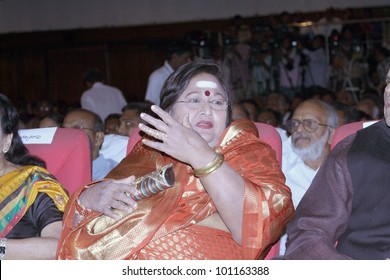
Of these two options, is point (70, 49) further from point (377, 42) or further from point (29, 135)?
point (29, 135)

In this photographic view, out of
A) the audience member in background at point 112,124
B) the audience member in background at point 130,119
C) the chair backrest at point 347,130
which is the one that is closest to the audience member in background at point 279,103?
Result: the audience member in background at point 112,124

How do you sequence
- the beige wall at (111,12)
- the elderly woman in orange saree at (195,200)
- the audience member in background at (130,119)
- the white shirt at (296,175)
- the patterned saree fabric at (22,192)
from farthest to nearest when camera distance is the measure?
the beige wall at (111,12) < the audience member in background at (130,119) < the white shirt at (296,175) < the patterned saree fabric at (22,192) < the elderly woman in orange saree at (195,200)

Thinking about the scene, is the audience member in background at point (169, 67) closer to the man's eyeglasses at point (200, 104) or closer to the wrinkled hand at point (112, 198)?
the man's eyeglasses at point (200, 104)

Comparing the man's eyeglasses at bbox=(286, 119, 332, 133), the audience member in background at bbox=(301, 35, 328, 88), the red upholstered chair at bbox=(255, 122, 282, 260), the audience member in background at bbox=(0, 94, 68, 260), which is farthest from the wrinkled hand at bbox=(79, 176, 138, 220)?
the audience member in background at bbox=(301, 35, 328, 88)

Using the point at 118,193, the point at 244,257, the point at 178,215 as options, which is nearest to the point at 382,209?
the point at 244,257

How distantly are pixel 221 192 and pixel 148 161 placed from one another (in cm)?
48

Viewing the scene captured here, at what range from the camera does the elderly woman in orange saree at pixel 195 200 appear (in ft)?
7.23

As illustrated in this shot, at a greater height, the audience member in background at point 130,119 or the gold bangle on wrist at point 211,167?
the gold bangle on wrist at point 211,167

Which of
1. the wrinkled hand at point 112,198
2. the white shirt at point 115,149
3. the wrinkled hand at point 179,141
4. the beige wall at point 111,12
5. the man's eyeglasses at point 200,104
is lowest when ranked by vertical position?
the white shirt at point 115,149

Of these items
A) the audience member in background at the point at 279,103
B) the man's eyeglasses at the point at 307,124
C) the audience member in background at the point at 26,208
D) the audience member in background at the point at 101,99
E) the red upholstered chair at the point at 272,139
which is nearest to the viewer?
the audience member in background at the point at 26,208

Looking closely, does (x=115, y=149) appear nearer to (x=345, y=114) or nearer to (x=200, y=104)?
(x=345, y=114)

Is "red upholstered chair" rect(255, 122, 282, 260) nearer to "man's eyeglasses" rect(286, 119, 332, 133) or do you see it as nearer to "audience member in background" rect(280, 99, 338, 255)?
"audience member in background" rect(280, 99, 338, 255)

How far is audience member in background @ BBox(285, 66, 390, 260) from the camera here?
84.4 inches

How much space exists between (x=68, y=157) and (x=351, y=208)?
4.21 feet
